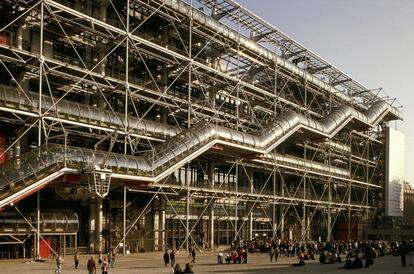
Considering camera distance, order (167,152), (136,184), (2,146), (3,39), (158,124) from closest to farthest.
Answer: (3,39), (2,146), (136,184), (167,152), (158,124)

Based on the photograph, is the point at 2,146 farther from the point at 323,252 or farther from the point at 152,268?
the point at 323,252

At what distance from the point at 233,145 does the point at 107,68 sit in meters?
8.22

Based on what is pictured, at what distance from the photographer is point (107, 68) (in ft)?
102

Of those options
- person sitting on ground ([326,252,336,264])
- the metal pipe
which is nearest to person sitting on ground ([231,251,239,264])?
person sitting on ground ([326,252,336,264])

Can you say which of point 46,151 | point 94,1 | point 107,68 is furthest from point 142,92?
point 46,151

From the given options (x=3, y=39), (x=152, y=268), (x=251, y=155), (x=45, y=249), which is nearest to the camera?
(x=152, y=268)

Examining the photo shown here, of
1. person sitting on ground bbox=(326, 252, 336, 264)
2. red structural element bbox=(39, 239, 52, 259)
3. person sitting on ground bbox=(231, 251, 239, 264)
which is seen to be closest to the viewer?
red structural element bbox=(39, 239, 52, 259)

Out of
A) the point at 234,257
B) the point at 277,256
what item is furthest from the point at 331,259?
the point at 234,257

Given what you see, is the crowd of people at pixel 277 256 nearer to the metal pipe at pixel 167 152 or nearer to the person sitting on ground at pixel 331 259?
the person sitting on ground at pixel 331 259

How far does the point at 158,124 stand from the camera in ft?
102

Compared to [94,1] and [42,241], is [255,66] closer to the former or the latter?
[94,1]

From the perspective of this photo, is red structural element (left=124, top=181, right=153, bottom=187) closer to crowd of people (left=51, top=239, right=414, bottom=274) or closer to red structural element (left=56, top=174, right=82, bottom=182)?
crowd of people (left=51, top=239, right=414, bottom=274)

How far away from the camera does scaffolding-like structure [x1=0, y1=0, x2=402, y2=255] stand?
80.2 ft

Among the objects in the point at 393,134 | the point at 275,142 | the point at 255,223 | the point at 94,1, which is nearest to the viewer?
the point at 94,1
